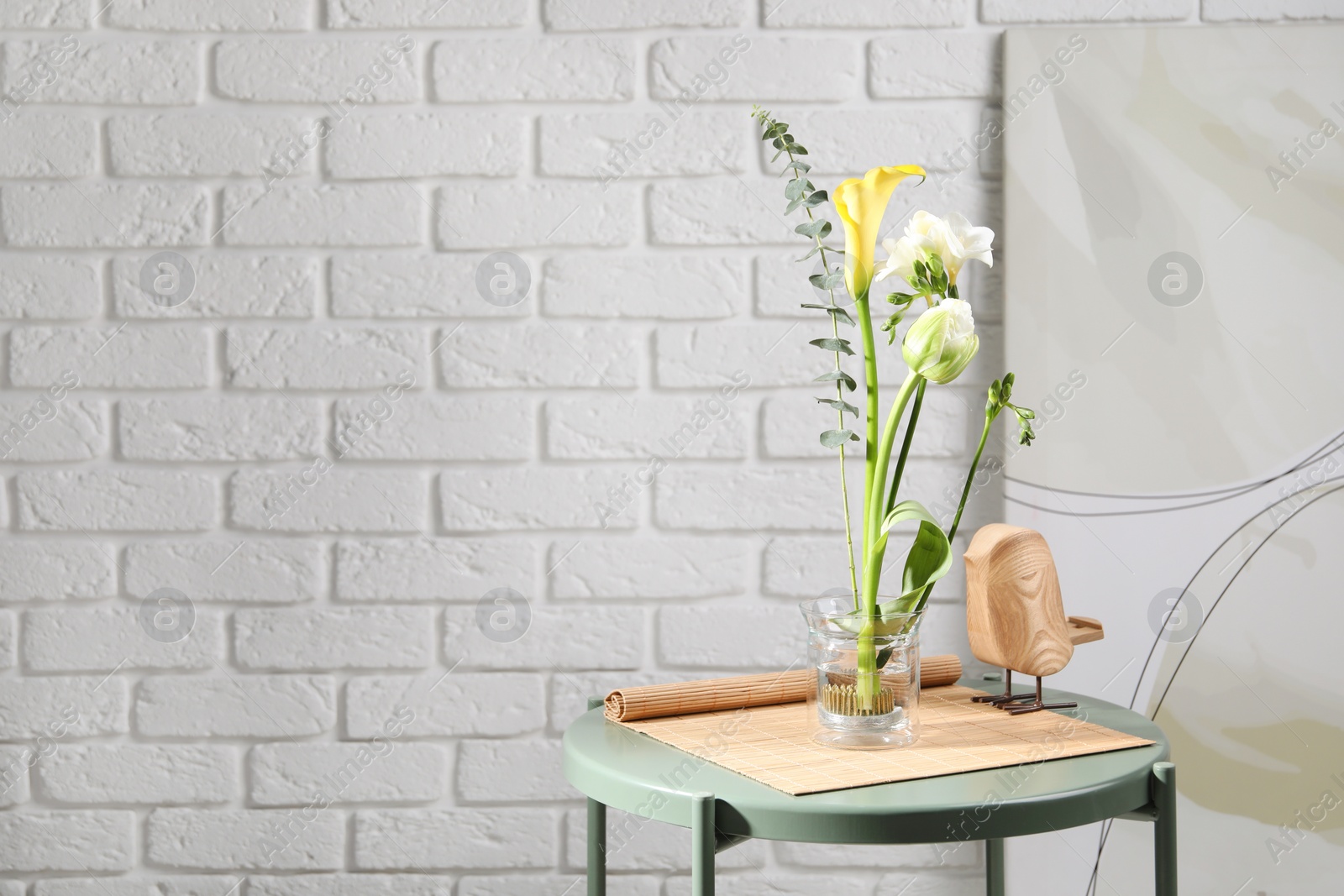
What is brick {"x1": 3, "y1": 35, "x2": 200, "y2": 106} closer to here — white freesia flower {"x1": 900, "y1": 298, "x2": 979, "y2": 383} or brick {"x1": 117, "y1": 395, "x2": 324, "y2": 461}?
brick {"x1": 117, "y1": 395, "x2": 324, "y2": 461}

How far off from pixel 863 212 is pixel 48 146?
1029mm

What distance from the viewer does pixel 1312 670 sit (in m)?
1.29

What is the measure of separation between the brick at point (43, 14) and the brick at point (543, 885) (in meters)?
1.16

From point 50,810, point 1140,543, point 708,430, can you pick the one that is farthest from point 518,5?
point 50,810

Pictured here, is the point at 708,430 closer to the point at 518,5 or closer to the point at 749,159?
the point at 749,159

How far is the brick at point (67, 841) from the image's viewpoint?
51.8 inches

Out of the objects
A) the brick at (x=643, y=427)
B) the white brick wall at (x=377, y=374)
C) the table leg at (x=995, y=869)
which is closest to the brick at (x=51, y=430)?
the white brick wall at (x=377, y=374)

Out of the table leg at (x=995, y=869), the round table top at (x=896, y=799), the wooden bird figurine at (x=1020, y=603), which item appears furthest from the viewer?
the table leg at (x=995, y=869)

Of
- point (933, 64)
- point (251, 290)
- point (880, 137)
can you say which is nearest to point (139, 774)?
point (251, 290)

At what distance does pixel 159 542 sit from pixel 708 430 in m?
0.69

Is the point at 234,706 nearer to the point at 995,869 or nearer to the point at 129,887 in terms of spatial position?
the point at 129,887

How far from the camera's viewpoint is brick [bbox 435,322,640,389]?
1.32 metres

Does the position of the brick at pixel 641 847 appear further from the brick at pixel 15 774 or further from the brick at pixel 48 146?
the brick at pixel 48 146

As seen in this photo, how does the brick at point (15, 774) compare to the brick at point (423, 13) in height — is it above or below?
below
